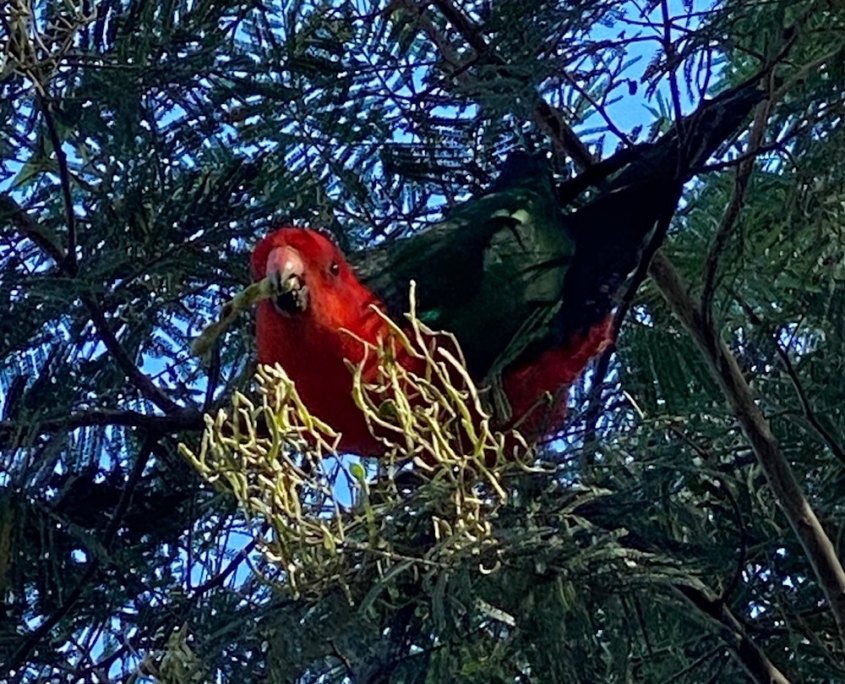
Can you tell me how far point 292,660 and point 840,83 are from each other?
85 centimetres

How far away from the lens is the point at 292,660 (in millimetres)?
1629

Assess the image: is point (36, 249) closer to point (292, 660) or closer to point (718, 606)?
point (292, 660)

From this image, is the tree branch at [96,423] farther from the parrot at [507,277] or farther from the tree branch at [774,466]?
the tree branch at [774,466]

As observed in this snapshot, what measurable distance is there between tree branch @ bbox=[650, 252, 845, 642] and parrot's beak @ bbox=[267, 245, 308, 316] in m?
0.45

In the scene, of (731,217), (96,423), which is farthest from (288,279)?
(731,217)

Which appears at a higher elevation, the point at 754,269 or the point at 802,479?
the point at 754,269

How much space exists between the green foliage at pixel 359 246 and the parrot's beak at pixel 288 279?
0.23 metres

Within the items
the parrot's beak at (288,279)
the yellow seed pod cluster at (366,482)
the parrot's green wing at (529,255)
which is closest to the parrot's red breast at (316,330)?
the parrot's beak at (288,279)

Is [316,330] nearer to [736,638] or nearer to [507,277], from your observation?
[507,277]

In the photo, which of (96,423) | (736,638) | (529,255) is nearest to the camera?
(736,638)

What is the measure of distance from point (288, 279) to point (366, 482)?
393mm

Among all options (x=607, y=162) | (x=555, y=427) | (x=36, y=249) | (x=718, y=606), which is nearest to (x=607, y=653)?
(x=718, y=606)

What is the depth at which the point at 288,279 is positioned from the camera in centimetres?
173

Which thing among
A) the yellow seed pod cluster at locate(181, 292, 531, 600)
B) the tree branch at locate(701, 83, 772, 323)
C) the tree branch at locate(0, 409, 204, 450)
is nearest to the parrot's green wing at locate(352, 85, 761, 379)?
the tree branch at locate(701, 83, 772, 323)
